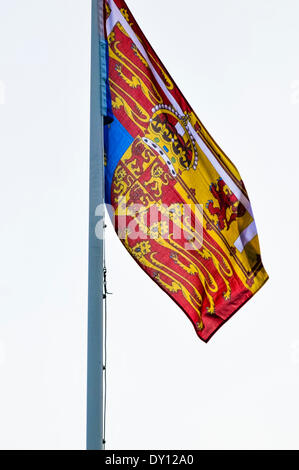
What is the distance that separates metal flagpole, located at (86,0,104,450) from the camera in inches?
245

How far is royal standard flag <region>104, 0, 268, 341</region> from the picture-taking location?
25.3 ft

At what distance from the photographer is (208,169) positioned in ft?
28.3

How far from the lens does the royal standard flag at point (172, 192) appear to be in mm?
7699

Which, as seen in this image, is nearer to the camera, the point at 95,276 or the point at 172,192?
the point at 95,276

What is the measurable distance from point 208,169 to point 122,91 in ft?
4.77

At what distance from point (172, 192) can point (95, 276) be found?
1847 mm

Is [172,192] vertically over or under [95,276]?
over

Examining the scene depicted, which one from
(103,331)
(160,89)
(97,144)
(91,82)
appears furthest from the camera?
(160,89)

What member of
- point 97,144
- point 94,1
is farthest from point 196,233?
point 94,1

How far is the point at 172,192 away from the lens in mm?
8117

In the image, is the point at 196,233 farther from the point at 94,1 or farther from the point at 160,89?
the point at 94,1

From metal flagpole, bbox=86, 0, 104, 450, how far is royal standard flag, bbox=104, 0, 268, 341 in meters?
0.39

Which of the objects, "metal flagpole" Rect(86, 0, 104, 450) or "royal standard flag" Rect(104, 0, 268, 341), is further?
"royal standard flag" Rect(104, 0, 268, 341)

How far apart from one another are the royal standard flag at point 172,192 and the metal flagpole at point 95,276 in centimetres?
39
